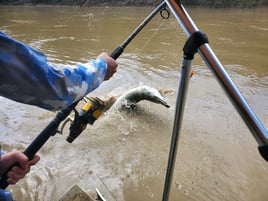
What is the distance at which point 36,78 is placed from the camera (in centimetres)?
95

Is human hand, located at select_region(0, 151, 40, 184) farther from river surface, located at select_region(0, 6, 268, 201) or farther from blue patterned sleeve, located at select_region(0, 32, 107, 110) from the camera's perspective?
river surface, located at select_region(0, 6, 268, 201)

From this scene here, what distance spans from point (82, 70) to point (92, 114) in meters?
0.56

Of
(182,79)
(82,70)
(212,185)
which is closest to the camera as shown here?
(82,70)

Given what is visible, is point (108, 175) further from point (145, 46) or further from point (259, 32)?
point (259, 32)

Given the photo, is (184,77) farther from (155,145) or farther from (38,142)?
(155,145)

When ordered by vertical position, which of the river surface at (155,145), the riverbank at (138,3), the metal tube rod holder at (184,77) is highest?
the metal tube rod holder at (184,77)

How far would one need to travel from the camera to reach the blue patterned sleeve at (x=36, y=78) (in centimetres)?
89

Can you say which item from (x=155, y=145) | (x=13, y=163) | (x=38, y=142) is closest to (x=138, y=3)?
(x=155, y=145)

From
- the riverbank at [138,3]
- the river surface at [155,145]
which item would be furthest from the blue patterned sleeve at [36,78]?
the riverbank at [138,3]

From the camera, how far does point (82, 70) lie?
1138mm

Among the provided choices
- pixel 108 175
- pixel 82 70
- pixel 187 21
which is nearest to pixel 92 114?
pixel 82 70

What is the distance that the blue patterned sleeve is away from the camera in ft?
2.92

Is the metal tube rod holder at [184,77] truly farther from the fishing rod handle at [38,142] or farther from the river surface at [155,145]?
the river surface at [155,145]

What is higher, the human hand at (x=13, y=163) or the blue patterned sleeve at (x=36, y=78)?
the blue patterned sleeve at (x=36, y=78)
